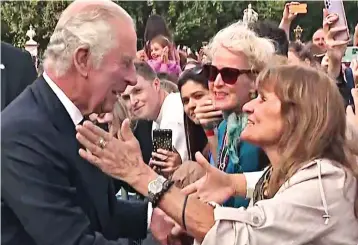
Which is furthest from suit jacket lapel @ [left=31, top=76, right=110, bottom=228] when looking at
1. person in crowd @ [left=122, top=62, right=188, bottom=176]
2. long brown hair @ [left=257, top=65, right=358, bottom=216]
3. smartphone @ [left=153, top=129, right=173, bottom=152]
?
person in crowd @ [left=122, top=62, right=188, bottom=176]

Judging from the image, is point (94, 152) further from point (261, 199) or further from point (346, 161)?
point (346, 161)

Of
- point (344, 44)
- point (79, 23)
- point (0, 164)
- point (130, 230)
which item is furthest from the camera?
point (344, 44)

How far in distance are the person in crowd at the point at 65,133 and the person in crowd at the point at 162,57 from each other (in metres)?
4.67

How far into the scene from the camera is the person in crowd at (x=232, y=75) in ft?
11.4

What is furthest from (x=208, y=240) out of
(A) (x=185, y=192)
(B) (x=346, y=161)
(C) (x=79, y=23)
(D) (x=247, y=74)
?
(D) (x=247, y=74)

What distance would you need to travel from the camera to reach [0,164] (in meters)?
2.33

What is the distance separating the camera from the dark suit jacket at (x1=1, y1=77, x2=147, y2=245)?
2.30 m

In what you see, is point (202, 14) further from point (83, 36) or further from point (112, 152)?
point (112, 152)

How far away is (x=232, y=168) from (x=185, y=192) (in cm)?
71

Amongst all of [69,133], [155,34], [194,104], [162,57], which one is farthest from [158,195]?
[155,34]

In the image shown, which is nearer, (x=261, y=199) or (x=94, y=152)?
(x=94, y=152)

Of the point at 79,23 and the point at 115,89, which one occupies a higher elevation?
the point at 79,23

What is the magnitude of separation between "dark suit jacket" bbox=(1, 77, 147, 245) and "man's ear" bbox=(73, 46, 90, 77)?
0.13 metres

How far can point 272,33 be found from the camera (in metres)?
4.15
